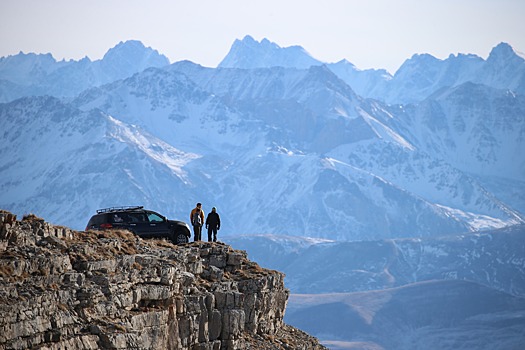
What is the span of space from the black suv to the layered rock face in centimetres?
247

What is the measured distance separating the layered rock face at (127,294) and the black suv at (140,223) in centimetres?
247

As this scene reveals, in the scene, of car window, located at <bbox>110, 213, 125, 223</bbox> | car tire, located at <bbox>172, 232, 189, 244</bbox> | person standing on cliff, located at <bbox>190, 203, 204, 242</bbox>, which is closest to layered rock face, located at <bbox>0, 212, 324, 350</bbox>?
car tire, located at <bbox>172, 232, 189, 244</bbox>

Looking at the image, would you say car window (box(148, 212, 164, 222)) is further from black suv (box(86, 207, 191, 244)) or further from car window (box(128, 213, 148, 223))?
car window (box(128, 213, 148, 223))

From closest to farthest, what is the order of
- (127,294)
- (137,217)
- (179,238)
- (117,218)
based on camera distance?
1. (127,294)
2. (117,218)
3. (137,217)
4. (179,238)

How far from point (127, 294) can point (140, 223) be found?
12093 mm

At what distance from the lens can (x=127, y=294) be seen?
33938 millimetres

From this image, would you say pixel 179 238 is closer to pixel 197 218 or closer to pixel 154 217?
pixel 154 217

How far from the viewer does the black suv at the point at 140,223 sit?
44781 millimetres

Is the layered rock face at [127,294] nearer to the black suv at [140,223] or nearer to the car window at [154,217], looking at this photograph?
the black suv at [140,223]

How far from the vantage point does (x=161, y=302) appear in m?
35.7

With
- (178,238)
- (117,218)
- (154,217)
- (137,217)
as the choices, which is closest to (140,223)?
(137,217)

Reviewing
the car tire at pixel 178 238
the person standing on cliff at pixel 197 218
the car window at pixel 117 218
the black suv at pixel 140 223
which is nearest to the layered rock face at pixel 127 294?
the black suv at pixel 140 223

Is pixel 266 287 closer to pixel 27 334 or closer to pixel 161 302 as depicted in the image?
pixel 161 302

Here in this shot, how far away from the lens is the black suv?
44.8m
